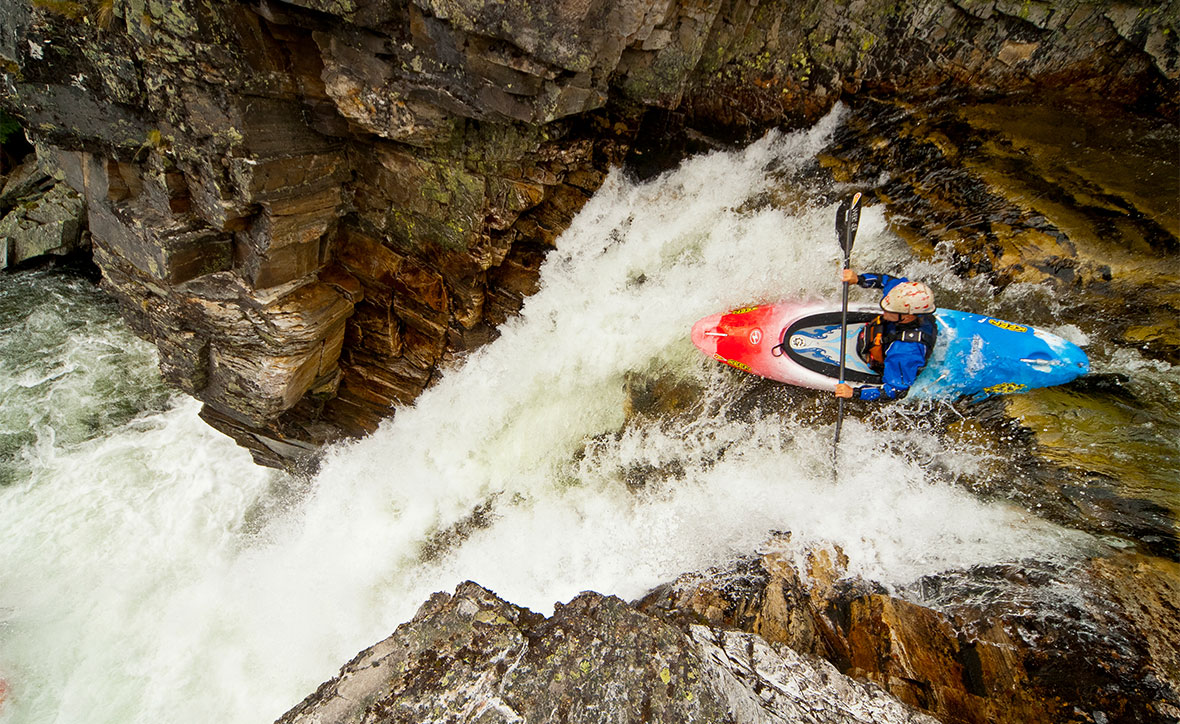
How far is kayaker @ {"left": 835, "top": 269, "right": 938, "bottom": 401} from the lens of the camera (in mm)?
4867

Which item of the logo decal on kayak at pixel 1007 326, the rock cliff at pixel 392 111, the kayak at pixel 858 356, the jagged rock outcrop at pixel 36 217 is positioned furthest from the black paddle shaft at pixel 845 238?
the jagged rock outcrop at pixel 36 217

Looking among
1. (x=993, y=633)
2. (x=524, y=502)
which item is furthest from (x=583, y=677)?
(x=524, y=502)

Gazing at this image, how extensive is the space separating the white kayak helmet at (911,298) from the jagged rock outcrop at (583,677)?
3.21 m

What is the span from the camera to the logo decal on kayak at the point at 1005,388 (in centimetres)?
495

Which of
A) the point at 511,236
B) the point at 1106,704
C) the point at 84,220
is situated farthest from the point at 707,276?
the point at 84,220

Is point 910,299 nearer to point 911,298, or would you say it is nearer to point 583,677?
point 911,298

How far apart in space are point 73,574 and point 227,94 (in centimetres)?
802

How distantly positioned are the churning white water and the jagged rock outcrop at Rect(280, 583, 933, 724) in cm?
162

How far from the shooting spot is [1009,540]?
4594 millimetres

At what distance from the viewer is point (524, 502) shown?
711 centimetres

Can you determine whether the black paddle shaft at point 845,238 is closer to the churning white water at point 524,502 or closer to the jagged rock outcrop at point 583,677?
the churning white water at point 524,502

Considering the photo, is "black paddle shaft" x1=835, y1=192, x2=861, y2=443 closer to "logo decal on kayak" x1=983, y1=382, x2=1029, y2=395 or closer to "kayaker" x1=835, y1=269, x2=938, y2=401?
"kayaker" x1=835, y1=269, x2=938, y2=401

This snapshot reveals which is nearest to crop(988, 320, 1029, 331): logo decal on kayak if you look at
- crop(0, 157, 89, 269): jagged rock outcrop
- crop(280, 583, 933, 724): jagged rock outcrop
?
crop(280, 583, 933, 724): jagged rock outcrop

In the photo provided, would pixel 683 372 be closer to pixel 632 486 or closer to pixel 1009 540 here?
pixel 632 486
